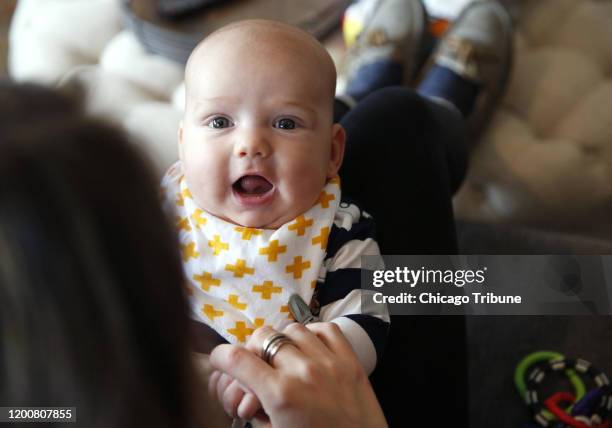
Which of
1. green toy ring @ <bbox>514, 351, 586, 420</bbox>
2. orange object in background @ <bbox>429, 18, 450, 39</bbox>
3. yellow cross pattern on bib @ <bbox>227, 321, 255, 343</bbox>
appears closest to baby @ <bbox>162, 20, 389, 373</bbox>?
yellow cross pattern on bib @ <bbox>227, 321, 255, 343</bbox>

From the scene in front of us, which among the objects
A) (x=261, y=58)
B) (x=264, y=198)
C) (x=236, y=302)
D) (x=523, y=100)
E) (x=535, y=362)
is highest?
(x=261, y=58)

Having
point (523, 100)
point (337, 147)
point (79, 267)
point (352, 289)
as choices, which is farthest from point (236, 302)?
point (523, 100)

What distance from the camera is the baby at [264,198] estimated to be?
743mm

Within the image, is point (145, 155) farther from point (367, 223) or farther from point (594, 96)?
point (594, 96)

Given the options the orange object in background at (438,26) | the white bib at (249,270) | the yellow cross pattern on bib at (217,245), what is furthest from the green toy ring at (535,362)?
the orange object in background at (438,26)

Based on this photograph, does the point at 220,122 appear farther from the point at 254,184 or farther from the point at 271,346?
the point at 271,346

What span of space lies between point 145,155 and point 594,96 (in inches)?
52.1

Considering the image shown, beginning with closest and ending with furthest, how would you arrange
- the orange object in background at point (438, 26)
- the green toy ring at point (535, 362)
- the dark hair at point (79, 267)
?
the dark hair at point (79, 267) < the green toy ring at point (535, 362) < the orange object in background at point (438, 26)

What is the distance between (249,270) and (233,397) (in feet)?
0.71

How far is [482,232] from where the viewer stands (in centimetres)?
111

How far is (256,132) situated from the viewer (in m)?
0.73

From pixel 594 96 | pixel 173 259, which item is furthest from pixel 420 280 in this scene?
pixel 594 96

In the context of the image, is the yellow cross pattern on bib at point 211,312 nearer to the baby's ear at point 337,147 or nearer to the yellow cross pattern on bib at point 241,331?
the yellow cross pattern on bib at point 241,331

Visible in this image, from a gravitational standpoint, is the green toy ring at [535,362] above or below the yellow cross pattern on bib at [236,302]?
below
